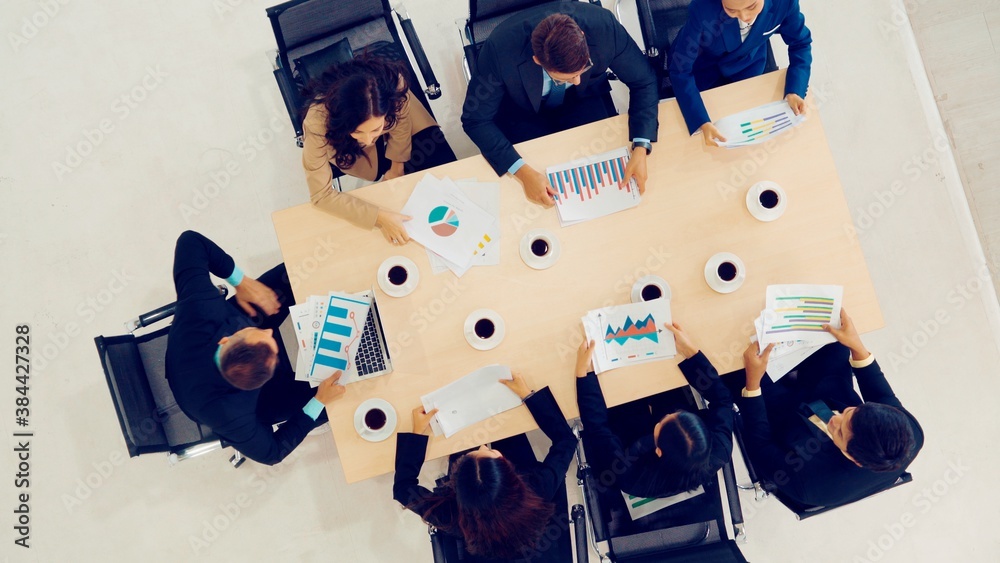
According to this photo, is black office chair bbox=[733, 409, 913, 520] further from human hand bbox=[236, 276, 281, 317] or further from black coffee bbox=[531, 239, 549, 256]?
human hand bbox=[236, 276, 281, 317]

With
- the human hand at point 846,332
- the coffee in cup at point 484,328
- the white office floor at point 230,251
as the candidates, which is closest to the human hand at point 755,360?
the human hand at point 846,332

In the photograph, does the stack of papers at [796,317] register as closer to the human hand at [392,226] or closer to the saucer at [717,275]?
the saucer at [717,275]

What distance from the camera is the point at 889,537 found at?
2754mm

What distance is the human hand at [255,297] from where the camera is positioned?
7.70 feet

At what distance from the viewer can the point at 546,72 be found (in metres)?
2.15

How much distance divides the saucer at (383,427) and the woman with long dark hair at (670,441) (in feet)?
2.04

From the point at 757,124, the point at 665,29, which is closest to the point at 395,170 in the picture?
the point at 665,29

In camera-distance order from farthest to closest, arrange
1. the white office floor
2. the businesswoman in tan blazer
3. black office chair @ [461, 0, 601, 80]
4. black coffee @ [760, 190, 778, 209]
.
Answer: the white office floor, black office chair @ [461, 0, 601, 80], black coffee @ [760, 190, 778, 209], the businesswoman in tan blazer

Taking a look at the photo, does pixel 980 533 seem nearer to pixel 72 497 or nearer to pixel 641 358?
pixel 641 358

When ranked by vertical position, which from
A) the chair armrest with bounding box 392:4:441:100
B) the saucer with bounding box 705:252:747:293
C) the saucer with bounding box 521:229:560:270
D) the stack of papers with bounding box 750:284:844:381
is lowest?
the stack of papers with bounding box 750:284:844:381

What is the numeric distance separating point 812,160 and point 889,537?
1761mm

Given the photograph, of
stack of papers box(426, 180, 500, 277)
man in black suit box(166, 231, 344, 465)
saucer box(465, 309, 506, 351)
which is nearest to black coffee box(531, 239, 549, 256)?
stack of papers box(426, 180, 500, 277)

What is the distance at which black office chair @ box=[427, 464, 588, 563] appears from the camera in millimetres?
2176

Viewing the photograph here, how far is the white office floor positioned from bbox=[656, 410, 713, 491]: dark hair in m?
1.06
